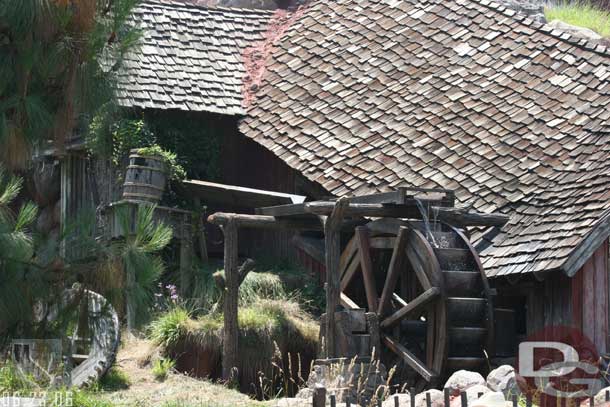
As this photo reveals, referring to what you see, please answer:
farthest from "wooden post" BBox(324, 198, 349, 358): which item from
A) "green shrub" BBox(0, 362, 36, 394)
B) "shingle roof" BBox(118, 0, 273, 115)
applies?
"shingle roof" BBox(118, 0, 273, 115)

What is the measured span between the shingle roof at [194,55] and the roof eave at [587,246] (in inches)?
261

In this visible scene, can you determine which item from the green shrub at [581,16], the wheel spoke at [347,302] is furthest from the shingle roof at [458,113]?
the green shrub at [581,16]

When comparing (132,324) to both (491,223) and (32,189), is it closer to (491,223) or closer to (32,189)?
(491,223)

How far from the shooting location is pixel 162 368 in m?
13.8

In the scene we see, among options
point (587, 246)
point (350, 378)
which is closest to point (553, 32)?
point (587, 246)

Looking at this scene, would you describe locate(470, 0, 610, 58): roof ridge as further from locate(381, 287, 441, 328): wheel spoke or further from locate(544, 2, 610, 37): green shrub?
locate(544, 2, 610, 37): green shrub

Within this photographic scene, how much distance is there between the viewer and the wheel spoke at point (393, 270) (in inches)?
543

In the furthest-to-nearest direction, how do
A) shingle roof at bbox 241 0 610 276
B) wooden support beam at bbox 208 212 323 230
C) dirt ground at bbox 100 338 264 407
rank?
wooden support beam at bbox 208 212 323 230, shingle roof at bbox 241 0 610 276, dirt ground at bbox 100 338 264 407

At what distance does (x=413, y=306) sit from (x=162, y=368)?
2.86m

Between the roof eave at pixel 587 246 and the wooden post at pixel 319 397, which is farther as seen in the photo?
the roof eave at pixel 587 246

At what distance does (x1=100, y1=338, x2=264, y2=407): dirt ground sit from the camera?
11695 mm

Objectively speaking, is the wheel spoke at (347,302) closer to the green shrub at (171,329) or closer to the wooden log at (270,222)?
the wooden log at (270,222)

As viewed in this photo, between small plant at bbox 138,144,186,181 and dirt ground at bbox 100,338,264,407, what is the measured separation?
2.60 m

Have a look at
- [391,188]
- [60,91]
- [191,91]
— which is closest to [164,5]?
[191,91]
